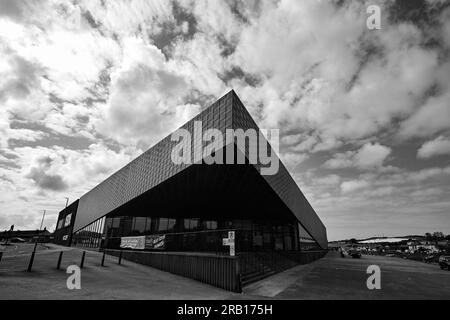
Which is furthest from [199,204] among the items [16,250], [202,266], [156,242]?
[16,250]

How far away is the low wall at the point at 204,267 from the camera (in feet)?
39.6

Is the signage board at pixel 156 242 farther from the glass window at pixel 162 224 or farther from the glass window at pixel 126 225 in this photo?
the glass window at pixel 126 225

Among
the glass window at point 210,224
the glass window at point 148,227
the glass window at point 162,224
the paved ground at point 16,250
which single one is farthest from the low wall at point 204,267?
the glass window at point 210,224

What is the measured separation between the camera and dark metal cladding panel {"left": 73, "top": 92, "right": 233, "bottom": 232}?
20406 millimetres

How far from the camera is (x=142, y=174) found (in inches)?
1259

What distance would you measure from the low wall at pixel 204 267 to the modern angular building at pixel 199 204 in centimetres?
40

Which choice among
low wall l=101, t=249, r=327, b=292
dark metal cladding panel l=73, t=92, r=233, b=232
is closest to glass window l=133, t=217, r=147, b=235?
dark metal cladding panel l=73, t=92, r=233, b=232

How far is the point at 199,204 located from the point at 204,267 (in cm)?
1894

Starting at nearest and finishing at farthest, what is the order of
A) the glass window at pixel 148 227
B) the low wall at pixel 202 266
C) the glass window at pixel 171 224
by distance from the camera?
the low wall at pixel 202 266
the glass window at pixel 148 227
the glass window at pixel 171 224

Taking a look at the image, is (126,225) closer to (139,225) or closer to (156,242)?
(139,225)

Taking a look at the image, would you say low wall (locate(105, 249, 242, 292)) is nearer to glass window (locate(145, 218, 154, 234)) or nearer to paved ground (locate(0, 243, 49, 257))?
paved ground (locate(0, 243, 49, 257))
